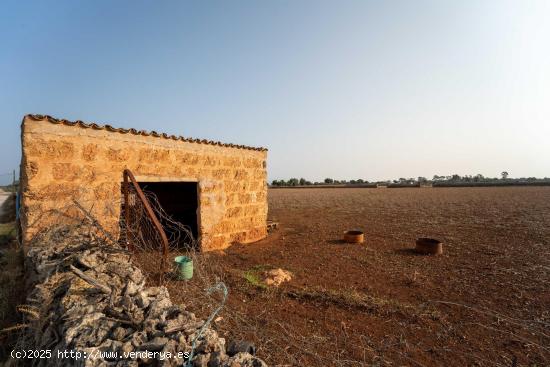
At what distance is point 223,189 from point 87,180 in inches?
160

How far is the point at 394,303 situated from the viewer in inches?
218

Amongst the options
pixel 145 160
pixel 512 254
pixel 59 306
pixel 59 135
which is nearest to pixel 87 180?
pixel 59 135

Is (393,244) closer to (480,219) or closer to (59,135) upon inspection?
(480,219)

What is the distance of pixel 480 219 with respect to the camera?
16156 mm

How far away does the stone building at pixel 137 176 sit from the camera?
532 centimetres

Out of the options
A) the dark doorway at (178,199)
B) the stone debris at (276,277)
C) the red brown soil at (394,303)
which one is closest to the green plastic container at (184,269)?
the red brown soil at (394,303)

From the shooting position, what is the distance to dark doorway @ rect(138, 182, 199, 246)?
10359mm

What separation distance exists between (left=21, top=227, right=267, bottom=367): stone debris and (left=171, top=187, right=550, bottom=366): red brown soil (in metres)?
0.71

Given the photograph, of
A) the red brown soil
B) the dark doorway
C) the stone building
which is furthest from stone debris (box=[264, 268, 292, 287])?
the dark doorway

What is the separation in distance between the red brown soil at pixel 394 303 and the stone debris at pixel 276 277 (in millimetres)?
194

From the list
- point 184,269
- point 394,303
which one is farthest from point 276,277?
point 394,303

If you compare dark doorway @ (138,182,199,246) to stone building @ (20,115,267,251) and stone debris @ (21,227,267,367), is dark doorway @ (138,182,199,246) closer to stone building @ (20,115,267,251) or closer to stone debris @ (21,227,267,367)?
stone building @ (20,115,267,251)

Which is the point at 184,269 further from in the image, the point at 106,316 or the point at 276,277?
the point at 106,316

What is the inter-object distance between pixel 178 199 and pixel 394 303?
7.75 meters
